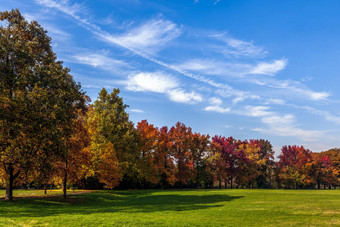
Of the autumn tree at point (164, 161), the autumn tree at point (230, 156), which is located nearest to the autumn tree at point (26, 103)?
the autumn tree at point (164, 161)

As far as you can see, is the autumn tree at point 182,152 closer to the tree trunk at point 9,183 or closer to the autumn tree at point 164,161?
the autumn tree at point 164,161

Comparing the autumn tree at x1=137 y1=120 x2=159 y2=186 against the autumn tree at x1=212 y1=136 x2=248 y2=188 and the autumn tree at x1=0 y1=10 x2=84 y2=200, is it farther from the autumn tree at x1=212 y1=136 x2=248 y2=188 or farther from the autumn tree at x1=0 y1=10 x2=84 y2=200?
the autumn tree at x1=0 y1=10 x2=84 y2=200

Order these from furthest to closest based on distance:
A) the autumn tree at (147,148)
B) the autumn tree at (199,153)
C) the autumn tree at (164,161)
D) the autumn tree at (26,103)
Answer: the autumn tree at (199,153)
the autumn tree at (164,161)
the autumn tree at (147,148)
the autumn tree at (26,103)

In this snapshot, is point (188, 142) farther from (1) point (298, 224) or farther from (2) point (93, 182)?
(1) point (298, 224)

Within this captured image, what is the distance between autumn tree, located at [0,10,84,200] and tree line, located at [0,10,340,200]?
0.08m

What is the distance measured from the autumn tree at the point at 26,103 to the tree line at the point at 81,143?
80 millimetres

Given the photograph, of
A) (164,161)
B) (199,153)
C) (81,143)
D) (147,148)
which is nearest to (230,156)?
(199,153)

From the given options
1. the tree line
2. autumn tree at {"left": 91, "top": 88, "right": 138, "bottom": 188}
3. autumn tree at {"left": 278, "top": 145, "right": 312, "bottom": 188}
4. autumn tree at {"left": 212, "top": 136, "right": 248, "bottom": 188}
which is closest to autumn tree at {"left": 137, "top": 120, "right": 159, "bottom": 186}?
the tree line

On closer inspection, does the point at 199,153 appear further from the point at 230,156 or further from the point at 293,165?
the point at 293,165

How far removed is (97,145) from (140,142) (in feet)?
55.3

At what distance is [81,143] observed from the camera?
31938mm

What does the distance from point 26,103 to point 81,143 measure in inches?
413

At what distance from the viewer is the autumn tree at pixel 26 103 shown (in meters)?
22.5

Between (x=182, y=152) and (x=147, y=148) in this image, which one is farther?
(x=182, y=152)
